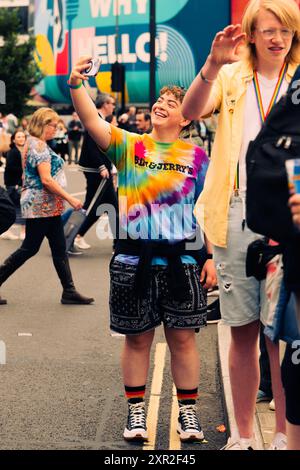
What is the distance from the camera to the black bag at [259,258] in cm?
349

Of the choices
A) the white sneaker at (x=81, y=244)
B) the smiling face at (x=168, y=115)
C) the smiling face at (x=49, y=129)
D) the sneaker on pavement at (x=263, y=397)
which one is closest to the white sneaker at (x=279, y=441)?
the sneaker on pavement at (x=263, y=397)

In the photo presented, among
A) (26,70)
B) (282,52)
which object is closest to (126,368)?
(282,52)

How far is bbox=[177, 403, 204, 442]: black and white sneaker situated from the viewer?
16.6 feet

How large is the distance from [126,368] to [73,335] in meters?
2.71

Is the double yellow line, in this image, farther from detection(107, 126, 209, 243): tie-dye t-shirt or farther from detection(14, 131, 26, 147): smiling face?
detection(14, 131, 26, 147): smiling face

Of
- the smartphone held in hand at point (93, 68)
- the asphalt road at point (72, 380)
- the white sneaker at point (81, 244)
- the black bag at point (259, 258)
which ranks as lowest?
the white sneaker at point (81, 244)

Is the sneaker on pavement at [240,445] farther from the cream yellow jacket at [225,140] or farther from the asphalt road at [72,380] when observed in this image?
the cream yellow jacket at [225,140]

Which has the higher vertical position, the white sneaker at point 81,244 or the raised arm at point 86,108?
the raised arm at point 86,108

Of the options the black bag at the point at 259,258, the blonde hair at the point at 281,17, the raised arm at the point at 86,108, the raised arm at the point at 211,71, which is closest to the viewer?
the black bag at the point at 259,258

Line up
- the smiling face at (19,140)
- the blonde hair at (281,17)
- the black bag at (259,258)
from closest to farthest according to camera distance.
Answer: the black bag at (259,258) < the blonde hair at (281,17) < the smiling face at (19,140)

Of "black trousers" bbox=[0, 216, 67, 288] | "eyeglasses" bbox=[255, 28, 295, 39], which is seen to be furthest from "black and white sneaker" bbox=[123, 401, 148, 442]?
"black trousers" bbox=[0, 216, 67, 288]

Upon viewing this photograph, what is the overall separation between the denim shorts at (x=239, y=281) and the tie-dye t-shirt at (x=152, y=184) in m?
0.70

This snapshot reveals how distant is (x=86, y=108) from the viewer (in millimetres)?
4770

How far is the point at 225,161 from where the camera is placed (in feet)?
14.1
